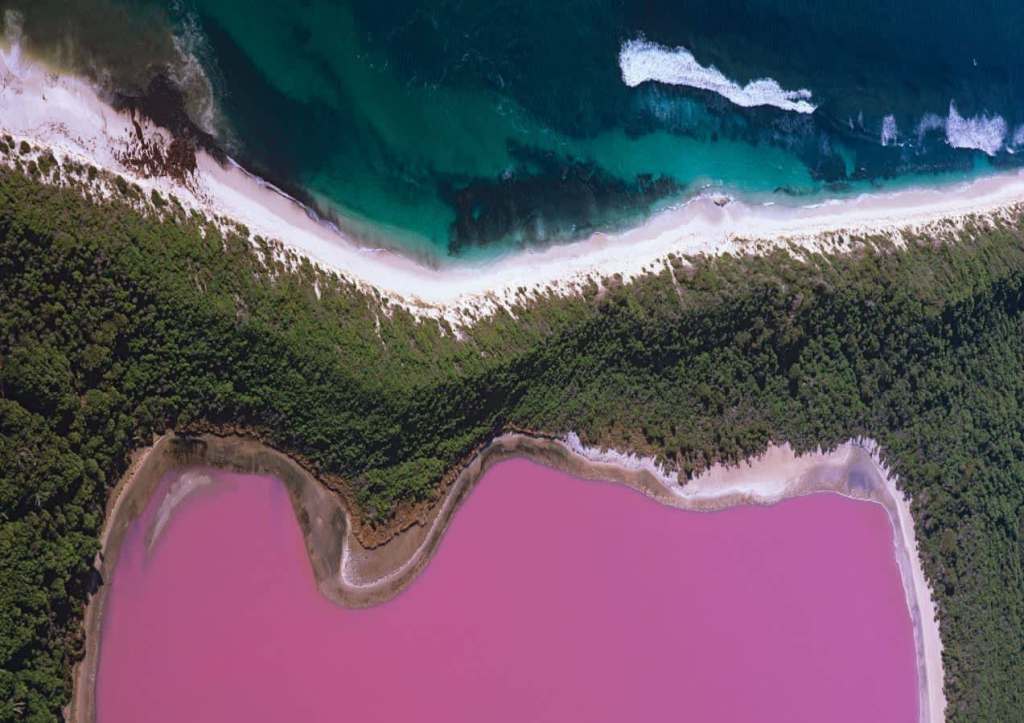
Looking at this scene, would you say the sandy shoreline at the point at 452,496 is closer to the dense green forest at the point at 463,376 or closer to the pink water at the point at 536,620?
the pink water at the point at 536,620

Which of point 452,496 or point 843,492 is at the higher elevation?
point 843,492

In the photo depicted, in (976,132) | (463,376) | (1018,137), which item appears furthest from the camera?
(1018,137)

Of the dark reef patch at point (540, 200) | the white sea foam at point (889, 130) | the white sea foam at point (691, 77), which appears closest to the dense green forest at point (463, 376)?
the dark reef patch at point (540, 200)

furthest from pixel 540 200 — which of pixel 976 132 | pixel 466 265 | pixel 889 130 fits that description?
pixel 976 132

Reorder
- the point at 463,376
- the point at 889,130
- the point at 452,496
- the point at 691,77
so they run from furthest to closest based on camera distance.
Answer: the point at 889,130 → the point at 691,77 → the point at 452,496 → the point at 463,376

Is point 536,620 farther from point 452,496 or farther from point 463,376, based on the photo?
point 463,376

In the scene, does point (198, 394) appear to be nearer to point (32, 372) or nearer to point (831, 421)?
point (32, 372)

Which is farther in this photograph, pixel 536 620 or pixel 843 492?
pixel 843 492

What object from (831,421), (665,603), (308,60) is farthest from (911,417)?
(308,60)

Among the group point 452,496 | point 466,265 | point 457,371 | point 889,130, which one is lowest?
point 452,496
